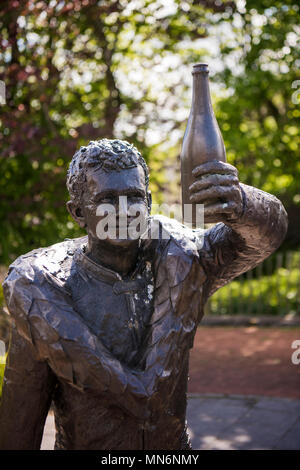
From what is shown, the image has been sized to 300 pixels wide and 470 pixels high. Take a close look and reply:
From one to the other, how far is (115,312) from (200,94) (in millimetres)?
898

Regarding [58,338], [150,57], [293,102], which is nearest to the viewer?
[58,338]

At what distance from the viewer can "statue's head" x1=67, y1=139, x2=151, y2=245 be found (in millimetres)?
1934

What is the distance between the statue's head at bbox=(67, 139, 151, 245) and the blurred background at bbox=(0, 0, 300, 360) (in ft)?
14.8

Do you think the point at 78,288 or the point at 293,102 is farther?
the point at 293,102

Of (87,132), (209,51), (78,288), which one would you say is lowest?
(78,288)

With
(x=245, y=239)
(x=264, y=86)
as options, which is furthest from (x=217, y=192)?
(x=264, y=86)

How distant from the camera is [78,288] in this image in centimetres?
205

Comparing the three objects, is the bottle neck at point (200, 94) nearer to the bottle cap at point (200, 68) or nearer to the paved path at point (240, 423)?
the bottle cap at point (200, 68)

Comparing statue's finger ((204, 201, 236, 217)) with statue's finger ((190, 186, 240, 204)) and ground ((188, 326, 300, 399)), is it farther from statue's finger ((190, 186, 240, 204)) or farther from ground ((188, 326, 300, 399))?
ground ((188, 326, 300, 399))

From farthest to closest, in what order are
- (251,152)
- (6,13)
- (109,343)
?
1. (251,152)
2. (6,13)
3. (109,343)

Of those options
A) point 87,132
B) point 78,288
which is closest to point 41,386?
point 78,288

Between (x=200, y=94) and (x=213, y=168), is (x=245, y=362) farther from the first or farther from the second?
(x=213, y=168)
